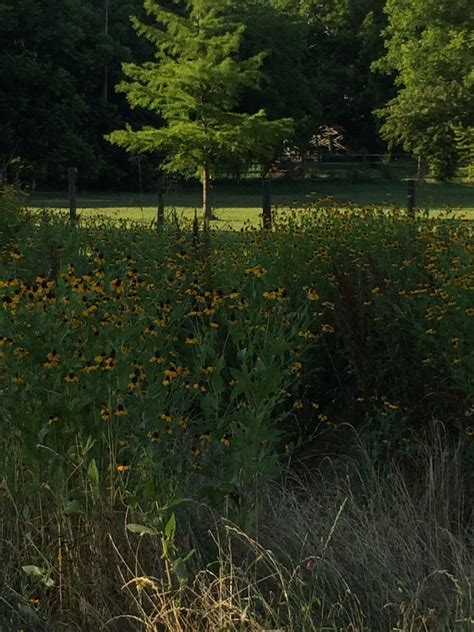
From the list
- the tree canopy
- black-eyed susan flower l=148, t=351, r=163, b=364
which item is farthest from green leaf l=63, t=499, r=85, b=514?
the tree canopy

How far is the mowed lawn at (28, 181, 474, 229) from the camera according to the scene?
26969 mm

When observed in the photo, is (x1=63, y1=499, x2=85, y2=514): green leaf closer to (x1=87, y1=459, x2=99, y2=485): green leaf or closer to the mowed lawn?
(x1=87, y1=459, x2=99, y2=485): green leaf

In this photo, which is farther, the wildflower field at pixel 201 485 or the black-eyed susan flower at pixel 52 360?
the black-eyed susan flower at pixel 52 360

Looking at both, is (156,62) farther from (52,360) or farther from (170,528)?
(170,528)

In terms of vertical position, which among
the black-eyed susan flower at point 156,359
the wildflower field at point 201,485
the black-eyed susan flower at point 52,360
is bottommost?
the wildflower field at point 201,485

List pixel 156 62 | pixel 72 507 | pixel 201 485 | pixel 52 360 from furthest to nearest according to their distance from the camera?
1. pixel 156 62
2. pixel 201 485
3. pixel 52 360
4. pixel 72 507

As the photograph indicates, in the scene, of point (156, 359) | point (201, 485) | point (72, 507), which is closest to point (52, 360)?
point (156, 359)

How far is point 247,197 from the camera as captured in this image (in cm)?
3812

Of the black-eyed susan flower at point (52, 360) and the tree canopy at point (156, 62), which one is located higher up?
the tree canopy at point (156, 62)

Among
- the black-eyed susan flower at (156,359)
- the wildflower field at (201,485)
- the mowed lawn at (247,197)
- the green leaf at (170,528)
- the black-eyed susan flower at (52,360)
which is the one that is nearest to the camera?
the green leaf at (170,528)

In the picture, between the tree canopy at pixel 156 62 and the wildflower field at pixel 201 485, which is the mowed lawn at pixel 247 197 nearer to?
the tree canopy at pixel 156 62

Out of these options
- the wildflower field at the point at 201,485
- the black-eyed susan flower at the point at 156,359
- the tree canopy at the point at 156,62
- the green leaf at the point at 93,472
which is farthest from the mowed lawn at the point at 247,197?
the green leaf at the point at 93,472

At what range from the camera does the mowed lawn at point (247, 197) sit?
27.0m

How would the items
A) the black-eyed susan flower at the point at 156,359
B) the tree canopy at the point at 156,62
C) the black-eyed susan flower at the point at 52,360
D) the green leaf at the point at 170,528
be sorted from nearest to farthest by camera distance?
the green leaf at the point at 170,528, the black-eyed susan flower at the point at 52,360, the black-eyed susan flower at the point at 156,359, the tree canopy at the point at 156,62
